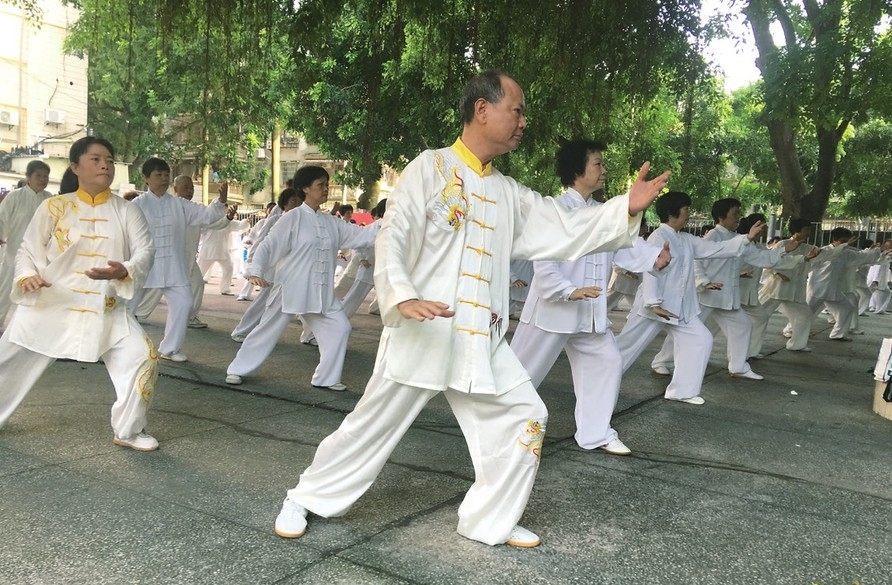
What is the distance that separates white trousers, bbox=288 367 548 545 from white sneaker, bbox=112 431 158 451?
4.39ft

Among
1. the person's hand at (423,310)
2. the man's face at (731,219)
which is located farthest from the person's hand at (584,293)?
the man's face at (731,219)

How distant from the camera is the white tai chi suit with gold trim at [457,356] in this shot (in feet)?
9.74

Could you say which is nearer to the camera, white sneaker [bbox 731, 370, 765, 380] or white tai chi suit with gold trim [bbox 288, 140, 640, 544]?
white tai chi suit with gold trim [bbox 288, 140, 640, 544]

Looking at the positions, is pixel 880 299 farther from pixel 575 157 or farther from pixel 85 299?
pixel 85 299

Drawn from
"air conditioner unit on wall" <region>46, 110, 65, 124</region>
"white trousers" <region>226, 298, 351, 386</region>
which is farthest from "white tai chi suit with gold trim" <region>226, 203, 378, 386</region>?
"air conditioner unit on wall" <region>46, 110, 65, 124</region>

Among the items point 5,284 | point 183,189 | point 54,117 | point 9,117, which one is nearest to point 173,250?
point 183,189

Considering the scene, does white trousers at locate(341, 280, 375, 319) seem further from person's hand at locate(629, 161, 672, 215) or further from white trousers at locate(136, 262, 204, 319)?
person's hand at locate(629, 161, 672, 215)

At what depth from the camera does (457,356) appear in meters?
3.00

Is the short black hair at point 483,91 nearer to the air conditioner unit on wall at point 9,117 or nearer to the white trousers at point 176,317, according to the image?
the white trousers at point 176,317

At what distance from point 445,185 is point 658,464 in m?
2.12

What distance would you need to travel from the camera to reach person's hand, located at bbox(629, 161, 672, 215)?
3020 millimetres

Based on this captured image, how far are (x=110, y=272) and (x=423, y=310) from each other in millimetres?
1980

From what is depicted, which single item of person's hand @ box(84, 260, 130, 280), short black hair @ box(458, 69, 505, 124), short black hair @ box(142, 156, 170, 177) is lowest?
person's hand @ box(84, 260, 130, 280)

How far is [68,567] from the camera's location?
2689 mm
